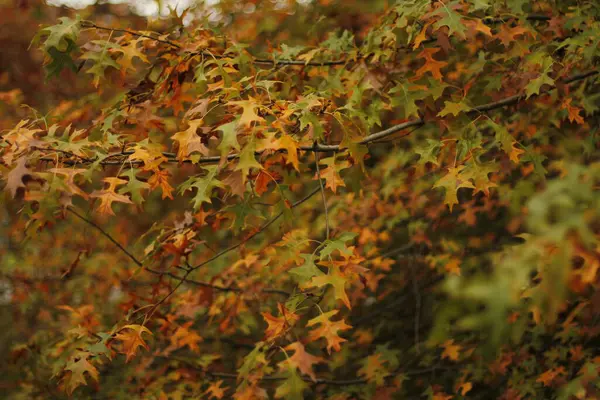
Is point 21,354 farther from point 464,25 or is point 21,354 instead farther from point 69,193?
point 464,25

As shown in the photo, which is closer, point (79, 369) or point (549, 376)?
point (79, 369)

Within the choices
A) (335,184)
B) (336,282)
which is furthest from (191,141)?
(336,282)

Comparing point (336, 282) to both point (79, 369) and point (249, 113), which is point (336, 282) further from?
point (79, 369)

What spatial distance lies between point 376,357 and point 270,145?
2.42 meters

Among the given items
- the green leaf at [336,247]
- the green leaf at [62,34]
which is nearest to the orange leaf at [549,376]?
the green leaf at [336,247]

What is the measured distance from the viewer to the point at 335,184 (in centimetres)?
279

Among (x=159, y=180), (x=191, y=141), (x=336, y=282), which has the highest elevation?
(x=191, y=141)

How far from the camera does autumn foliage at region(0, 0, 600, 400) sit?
229cm

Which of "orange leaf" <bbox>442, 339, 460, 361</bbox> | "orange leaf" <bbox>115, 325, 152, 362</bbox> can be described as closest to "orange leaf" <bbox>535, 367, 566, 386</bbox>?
"orange leaf" <bbox>442, 339, 460, 361</bbox>

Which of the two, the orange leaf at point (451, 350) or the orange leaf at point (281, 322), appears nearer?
the orange leaf at point (281, 322)

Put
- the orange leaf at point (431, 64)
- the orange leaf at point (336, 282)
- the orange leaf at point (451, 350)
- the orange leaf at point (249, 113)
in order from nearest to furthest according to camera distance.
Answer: the orange leaf at point (249, 113), the orange leaf at point (336, 282), the orange leaf at point (431, 64), the orange leaf at point (451, 350)

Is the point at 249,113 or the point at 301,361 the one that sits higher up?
the point at 249,113

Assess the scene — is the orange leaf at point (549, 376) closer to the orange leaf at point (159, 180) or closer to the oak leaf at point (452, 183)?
the oak leaf at point (452, 183)

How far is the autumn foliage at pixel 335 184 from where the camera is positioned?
2.29m
